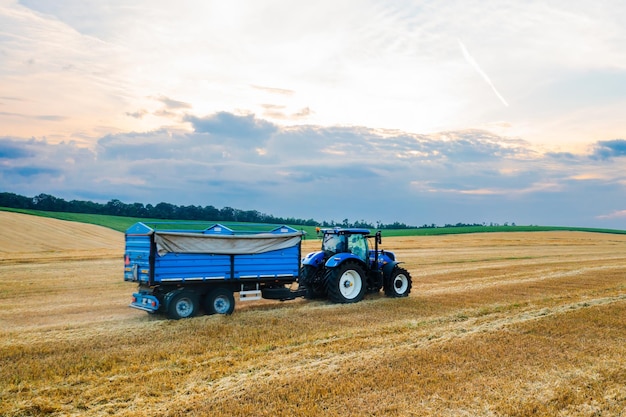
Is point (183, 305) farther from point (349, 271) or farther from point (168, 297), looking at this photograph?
point (349, 271)

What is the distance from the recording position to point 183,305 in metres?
12.8

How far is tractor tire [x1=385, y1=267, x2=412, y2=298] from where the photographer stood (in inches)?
632

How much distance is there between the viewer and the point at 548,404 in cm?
702

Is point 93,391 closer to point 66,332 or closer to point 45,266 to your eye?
point 66,332

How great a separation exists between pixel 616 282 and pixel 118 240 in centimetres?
3960

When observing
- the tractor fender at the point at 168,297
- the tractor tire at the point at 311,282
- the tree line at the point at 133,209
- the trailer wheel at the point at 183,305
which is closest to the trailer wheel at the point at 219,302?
the trailer wheel at the point at 183,305

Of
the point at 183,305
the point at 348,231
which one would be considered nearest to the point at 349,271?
the point at 348,231

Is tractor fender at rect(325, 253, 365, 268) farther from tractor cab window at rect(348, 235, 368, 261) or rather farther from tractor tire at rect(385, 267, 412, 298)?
tractor tire at rect(385, 267, 412, 298)

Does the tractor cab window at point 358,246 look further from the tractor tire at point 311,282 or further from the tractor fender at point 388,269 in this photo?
Result: the tractor tire at point 311,282

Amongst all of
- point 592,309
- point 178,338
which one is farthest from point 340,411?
point 592,309

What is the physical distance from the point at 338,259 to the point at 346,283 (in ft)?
2.64

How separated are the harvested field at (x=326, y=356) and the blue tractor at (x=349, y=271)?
0.49 metres

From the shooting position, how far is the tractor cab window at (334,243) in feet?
51.6

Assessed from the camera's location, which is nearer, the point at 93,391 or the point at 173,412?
the point at 173,412
